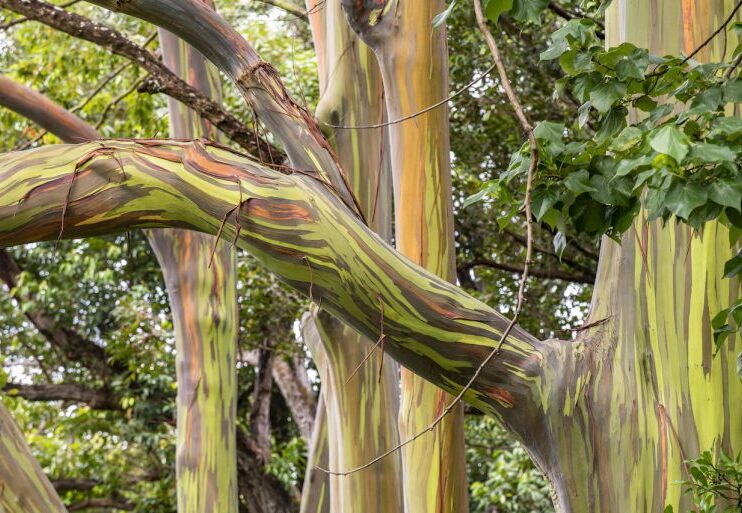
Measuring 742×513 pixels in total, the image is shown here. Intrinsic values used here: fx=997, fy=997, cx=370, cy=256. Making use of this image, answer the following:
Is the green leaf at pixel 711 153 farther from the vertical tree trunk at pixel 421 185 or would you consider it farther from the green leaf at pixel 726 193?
the vertical tree trunk at pixel 421 185

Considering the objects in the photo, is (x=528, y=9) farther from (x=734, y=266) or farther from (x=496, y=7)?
(x=734, y=266)

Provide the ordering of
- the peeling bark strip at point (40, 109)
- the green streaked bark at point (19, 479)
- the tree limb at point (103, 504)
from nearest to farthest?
the green streaked bark at point (19, 479) < the peeling bark strip at point (40, 109) < the tree limb at point (103, 504)

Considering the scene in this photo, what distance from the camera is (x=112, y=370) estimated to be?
1038 centimetres

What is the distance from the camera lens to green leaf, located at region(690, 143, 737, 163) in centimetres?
156

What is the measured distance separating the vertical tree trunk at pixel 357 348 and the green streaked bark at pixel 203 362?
101 centimetres

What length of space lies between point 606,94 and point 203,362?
3.56 m

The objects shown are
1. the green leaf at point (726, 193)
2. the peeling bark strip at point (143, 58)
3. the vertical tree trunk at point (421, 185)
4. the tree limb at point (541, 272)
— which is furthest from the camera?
the tree limb at point (541, 272)

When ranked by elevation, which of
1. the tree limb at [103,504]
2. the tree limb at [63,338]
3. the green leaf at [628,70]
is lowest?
the green leaf at [628,70]

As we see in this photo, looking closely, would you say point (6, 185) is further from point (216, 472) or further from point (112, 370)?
point (112, 370)

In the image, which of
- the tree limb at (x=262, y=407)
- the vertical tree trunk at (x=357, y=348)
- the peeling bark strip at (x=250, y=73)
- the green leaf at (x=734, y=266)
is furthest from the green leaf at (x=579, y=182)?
the tree limb at (x=262, y=407)

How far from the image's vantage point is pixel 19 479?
3750mm

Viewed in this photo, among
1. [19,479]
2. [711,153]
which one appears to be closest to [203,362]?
[19,479]

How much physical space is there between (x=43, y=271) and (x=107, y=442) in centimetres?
192

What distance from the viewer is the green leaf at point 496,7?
6.15ft
